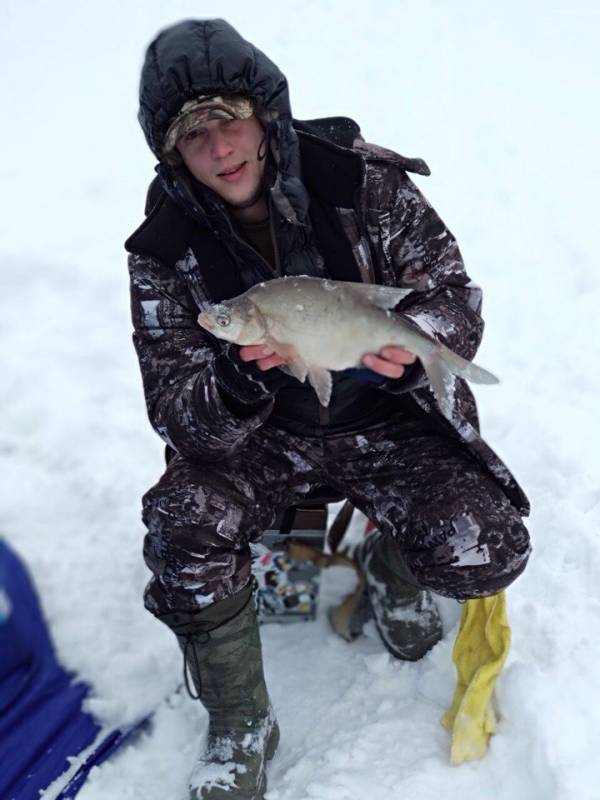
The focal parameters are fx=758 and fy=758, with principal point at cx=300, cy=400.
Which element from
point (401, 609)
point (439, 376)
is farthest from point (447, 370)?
point (401, 609)

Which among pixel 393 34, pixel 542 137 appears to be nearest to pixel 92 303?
pixel 542 137

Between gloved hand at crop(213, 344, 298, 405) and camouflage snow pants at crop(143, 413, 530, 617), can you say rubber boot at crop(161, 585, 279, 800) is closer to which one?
camouflage snow pants at crop(143, 413, 530, 617)

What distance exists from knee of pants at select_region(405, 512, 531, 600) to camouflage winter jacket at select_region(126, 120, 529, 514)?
21cm

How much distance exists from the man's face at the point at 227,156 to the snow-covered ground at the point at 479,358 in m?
1.70

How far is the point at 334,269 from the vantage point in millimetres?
2609

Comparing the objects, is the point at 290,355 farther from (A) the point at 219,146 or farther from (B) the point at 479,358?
(B) the point at 479,358

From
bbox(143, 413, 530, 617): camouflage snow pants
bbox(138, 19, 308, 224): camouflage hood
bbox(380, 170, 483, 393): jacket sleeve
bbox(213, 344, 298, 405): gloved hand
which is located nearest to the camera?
bbox(213, 344, 298, 405): gloved hand

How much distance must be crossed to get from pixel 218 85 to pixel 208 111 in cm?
8

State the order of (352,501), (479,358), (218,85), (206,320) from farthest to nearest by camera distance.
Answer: (479,358)
(352,501)
(218,85)
(206,320)

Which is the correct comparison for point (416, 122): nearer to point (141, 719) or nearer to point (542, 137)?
point (542, 137)

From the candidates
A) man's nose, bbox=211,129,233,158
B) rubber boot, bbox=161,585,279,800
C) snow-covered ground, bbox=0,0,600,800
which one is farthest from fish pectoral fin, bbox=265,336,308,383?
snow-covered ground, bbox=0,0,600,800

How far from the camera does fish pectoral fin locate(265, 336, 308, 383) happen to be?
2053 mm


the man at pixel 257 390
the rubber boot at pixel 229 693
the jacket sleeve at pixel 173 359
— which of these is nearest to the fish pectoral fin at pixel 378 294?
the man at pixel 257 390

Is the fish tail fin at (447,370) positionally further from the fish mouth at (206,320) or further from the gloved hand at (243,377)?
the fish mouth at (206,320)
